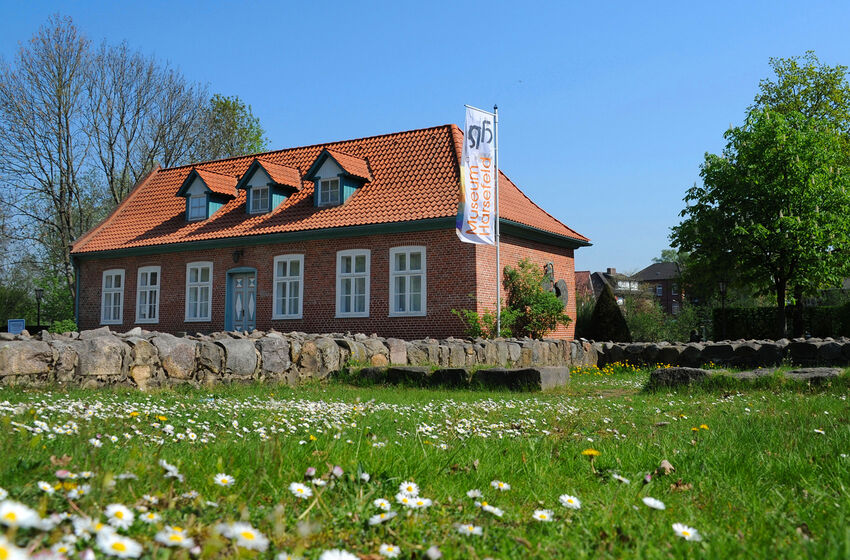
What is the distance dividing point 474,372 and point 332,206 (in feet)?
41.5

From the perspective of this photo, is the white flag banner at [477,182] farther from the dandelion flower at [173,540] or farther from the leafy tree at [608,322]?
the dandelion flower at [173,540]

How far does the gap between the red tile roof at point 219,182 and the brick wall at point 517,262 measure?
10.8 metres

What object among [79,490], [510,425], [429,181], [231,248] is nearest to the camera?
[79,490]

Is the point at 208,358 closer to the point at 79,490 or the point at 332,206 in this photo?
the point at 79,490

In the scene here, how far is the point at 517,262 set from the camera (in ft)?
71.1

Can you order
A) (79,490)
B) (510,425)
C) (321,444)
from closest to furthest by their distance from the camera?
1. (79,490)
2. (321,444)
3. (510,425)

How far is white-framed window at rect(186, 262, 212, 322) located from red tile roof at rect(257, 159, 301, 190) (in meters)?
4.01

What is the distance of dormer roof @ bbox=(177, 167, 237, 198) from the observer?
25.0m

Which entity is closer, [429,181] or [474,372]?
[474,372]

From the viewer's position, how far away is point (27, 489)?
7.93ft

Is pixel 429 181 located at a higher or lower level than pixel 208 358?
higher

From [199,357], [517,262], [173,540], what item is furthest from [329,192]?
[173,540]

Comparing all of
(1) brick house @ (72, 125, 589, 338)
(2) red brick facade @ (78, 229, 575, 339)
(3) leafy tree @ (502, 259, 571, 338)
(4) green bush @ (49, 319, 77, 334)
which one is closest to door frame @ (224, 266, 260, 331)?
(1) brick house @ (72, 125, 589, 338)

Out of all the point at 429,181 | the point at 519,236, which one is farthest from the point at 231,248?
→ the point at 519,236
